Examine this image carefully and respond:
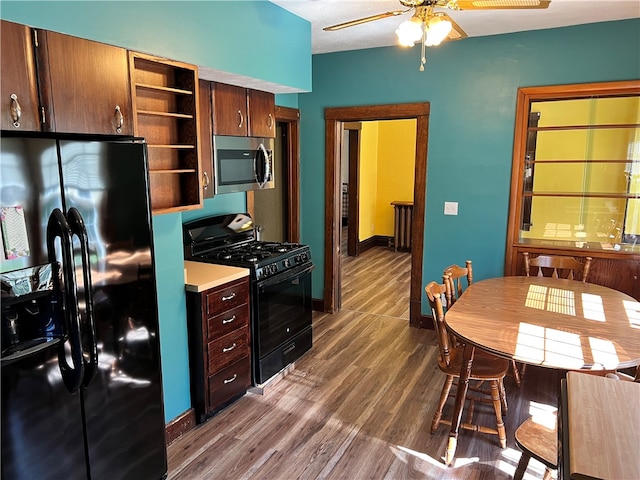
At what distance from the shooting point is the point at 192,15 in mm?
2373

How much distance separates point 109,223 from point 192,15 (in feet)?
4.13

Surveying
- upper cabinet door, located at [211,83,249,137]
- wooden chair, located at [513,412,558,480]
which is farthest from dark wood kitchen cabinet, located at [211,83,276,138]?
wooden chair, located at [513,412,558,480]

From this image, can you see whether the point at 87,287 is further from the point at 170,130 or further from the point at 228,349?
the point at 228,349

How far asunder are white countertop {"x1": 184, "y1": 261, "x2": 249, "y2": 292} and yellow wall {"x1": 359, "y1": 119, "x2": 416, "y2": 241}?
15.9 ft

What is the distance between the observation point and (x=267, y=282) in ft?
10.3

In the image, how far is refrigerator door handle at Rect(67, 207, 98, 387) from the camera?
1.63 m

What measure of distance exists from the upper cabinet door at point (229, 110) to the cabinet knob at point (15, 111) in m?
1.55

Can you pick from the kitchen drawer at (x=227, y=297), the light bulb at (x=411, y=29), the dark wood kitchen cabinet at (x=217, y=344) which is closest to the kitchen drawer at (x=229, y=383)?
the dark wood kitchen cabinet at (x=217, y=344)

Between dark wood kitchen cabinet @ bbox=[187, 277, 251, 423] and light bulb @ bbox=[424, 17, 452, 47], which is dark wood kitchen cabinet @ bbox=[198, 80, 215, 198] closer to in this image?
dark wood kitchen cabinet @ bbox=[187, 277, 251, 423]

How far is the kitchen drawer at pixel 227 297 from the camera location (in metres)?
2.76

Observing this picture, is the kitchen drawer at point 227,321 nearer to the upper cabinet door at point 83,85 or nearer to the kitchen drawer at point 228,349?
the kitchen drawer at point 228,349

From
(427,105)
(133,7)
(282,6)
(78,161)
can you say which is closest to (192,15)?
(133,7)

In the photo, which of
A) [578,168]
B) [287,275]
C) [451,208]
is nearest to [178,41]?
[287,275]

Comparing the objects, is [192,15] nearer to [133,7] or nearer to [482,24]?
[133,7]
